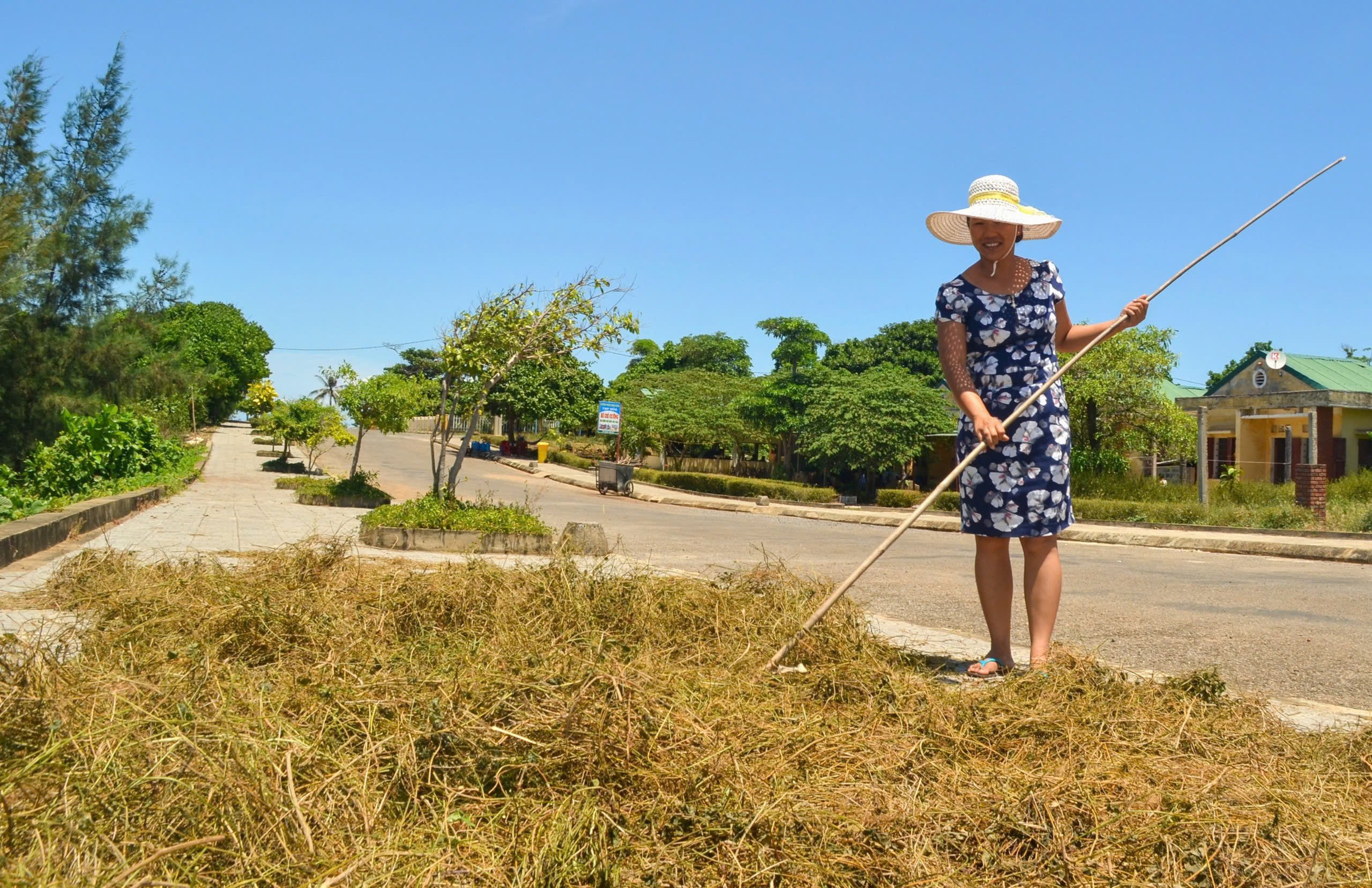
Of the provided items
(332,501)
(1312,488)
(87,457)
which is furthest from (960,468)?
(1312,488)

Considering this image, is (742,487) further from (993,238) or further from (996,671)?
(996,671)

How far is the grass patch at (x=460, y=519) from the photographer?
32.6 ft

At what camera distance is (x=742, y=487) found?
32000mm

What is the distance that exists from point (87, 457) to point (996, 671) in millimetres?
15031

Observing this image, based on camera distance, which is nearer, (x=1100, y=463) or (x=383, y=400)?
(x=383, y=400)

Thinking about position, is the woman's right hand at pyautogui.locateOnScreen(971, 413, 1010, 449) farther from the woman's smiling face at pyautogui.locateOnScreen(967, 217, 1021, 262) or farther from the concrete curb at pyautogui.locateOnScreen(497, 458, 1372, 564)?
the concrete curb at pyautogui.locateOnScreen(497, 458, 1372, 564)

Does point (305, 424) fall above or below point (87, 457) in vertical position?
above

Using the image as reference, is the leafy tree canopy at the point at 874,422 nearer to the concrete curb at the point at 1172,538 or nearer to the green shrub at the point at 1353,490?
the concrete curb at the point at 1172,538

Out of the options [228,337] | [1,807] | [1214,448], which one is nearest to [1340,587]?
[1,807]

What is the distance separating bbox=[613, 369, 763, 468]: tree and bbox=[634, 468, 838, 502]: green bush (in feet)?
14.3

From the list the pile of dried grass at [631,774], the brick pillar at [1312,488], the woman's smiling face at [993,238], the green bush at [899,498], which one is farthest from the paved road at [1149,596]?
the green bush at [899,498]

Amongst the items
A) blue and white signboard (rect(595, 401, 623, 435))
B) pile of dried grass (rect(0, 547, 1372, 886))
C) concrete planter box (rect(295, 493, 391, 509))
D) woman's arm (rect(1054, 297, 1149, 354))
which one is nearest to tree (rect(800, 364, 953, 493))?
blue and white signboard (rect(595, 401, 623, 435))

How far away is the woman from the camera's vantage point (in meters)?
3.64

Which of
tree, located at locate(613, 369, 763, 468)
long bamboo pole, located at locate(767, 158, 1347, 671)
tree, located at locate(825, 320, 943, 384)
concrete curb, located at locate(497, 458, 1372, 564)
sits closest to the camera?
long bamboo pole, located at locate(767, 158, 1347, 671)
